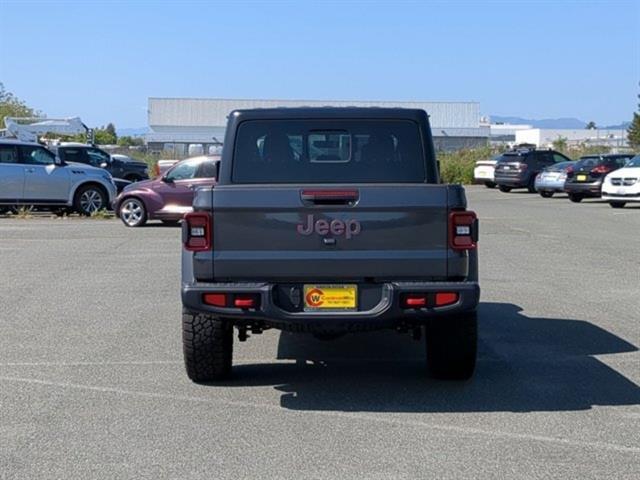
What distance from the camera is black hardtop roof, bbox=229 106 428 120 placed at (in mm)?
7871

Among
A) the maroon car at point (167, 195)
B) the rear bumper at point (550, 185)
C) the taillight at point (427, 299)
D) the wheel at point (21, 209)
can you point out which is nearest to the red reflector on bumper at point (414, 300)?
the taillight at point (427, 299)

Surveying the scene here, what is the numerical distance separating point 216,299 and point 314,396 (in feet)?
3.52

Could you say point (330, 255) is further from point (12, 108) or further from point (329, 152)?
point (12, 108)

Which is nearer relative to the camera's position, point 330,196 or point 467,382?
point 330,196

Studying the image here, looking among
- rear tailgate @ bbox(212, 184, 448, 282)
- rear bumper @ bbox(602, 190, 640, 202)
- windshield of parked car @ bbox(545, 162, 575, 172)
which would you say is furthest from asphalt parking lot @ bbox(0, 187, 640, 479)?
windshield of parked car @ bbox(545, 162, 575, 172)

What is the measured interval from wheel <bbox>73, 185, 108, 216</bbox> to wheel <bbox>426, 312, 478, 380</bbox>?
17584 mm

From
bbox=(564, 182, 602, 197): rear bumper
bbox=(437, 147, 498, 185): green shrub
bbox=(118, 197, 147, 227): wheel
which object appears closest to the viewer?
bbox=(118, 197, 147, 227): wheel

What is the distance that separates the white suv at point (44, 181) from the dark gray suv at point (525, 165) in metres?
19.3

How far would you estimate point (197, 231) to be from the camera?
22.6 ft

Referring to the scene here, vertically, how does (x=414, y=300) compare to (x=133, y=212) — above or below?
above

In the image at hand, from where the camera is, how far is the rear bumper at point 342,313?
6844 mm

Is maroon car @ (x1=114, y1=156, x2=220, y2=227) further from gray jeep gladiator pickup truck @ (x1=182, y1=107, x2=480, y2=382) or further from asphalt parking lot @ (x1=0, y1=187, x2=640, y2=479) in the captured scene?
gray jeep gladiator pickup truck @ (x1=182, y1=107, x2=480, y2=382)

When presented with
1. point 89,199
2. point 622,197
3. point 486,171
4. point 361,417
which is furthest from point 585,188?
point 361,417

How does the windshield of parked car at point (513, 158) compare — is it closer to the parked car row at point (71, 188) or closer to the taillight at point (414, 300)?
the parked car row at point (71, 188)
